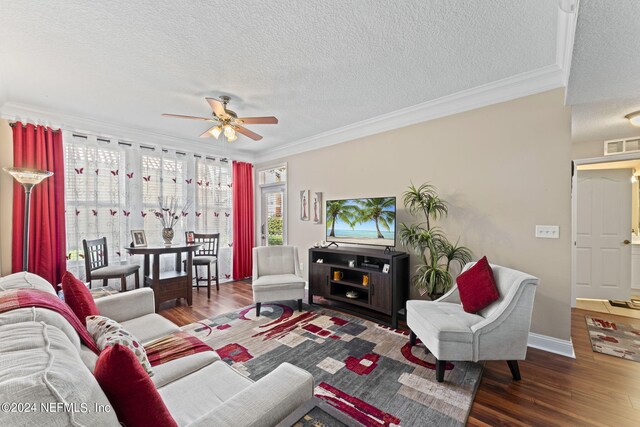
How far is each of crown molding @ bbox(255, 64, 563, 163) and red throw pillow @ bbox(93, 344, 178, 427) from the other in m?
3.50

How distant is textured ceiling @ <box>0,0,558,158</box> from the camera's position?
178 cm

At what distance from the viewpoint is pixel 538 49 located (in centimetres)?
217

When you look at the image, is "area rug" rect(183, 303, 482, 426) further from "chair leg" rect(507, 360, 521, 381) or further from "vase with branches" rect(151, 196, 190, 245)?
"vase with branches" rect(151, 196, 190, 245)

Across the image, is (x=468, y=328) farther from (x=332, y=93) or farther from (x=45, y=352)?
(x=332, y=93)

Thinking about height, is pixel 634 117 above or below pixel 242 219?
above

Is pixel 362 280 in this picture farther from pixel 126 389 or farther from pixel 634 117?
pixel 634 117

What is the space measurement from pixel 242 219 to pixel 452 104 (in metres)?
4.15

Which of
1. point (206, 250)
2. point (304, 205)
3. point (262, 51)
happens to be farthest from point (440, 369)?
point (206, 250)

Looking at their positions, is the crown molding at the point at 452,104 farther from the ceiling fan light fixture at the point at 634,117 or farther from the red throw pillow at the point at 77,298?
the red throw pillow at the point at 77,298

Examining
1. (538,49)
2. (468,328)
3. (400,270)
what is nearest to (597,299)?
(400,270)

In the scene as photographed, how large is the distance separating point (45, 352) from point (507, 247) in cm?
339

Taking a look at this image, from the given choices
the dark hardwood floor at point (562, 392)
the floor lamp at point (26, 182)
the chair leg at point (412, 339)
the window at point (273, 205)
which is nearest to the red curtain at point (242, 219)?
the window at point (273, 205)

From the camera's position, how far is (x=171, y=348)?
1.67 metres

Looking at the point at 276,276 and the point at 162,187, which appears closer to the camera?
the point at 276,276
